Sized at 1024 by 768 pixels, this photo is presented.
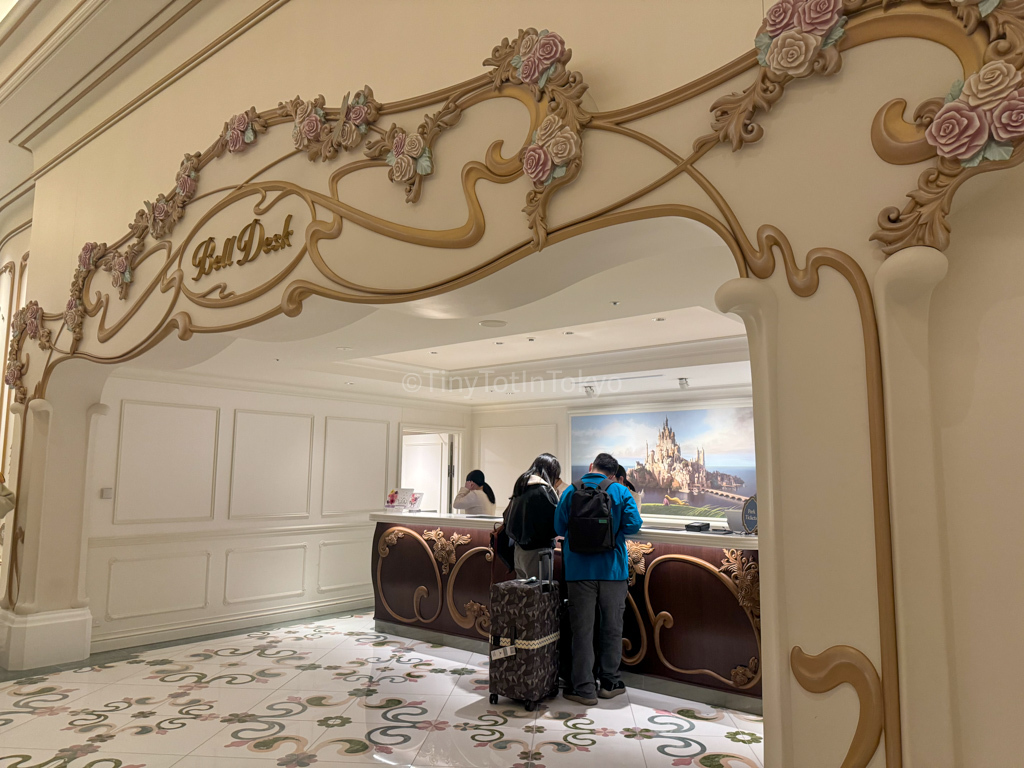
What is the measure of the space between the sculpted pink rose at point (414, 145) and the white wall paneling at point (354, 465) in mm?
5621

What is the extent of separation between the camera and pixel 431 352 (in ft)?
24.6

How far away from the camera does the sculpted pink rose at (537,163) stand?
2.17 m

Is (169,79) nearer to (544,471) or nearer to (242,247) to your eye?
(242,247)

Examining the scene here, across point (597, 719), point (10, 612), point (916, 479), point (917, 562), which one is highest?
point (916, 479)

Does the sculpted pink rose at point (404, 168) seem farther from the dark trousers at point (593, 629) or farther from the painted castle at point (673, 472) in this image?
the painted castle at point (673, 472)

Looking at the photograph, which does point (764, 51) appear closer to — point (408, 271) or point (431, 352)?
point (408, 271)

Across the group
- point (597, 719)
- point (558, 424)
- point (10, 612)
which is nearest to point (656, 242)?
point (597, 719)

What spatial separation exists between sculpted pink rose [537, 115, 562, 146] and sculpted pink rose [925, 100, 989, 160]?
1.06 meters

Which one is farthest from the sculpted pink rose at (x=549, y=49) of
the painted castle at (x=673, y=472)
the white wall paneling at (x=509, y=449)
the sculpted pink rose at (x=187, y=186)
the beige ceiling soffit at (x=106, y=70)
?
the white wall paneling at (x=509, y=449)

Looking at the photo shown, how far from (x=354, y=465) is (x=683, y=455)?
410cm

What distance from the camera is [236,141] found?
3467 millimetres

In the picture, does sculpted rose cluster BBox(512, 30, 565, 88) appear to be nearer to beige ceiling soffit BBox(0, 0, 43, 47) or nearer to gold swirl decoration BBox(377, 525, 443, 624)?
beige ceiling soffit BBox(0, 0, 43, 47)

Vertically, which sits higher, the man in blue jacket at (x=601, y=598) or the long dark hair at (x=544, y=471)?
the long dark hair at (x=544, y=471)

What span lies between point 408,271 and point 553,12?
1.05m
